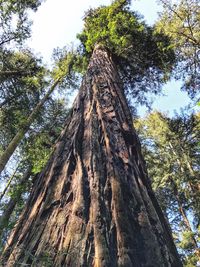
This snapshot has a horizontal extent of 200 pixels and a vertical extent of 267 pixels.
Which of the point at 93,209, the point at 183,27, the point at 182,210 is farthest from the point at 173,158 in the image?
the point at 93,209

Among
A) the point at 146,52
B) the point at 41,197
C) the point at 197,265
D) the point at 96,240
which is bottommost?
the point at 96,240

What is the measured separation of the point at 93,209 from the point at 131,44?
29.2 ft

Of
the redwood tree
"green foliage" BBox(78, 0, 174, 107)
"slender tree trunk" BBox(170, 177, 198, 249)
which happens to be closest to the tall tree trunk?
the redwood tree

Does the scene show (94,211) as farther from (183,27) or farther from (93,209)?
(183,27)

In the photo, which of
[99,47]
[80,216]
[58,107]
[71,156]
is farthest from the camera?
[58,107]

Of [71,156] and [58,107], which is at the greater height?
[58,107]

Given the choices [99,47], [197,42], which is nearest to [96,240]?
[99,47]

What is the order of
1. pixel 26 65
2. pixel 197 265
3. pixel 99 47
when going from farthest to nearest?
pixel 26 65 → pixel 197 265 → pixel 99 47

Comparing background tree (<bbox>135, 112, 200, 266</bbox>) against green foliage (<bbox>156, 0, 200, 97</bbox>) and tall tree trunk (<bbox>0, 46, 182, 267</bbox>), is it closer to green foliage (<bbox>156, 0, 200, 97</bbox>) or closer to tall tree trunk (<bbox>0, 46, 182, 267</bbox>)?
green foliage (<bbox>156, 0, 200, 97</bbox>)

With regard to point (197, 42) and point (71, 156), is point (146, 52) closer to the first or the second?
point (197, 42)

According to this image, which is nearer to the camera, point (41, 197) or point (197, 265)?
point (41, 197)

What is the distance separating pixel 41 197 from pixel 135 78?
8.79 metres

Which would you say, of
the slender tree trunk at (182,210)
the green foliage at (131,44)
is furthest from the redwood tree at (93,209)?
the slender tree trunk at (182,210)

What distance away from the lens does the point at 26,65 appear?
13414 millimetres
